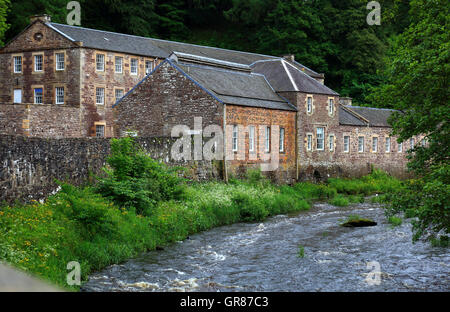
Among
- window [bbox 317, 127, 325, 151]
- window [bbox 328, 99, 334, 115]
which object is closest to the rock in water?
window [bbox 317, 127, 325, 151]

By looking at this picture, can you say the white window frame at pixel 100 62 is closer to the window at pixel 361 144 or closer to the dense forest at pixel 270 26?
the dense forest at pixel 270 26

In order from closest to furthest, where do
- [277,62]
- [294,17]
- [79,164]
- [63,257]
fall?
[63,257] → [79,164] → [277,62] → [294,17]

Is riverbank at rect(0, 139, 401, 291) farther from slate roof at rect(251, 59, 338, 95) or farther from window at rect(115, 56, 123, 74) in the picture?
window at rect(115, 56, 123, 74)

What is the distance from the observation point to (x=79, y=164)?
20.9m

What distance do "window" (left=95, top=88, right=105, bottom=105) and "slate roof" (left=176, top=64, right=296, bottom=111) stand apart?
1248 centimetres

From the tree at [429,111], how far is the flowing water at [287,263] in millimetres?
1666

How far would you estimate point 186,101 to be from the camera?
31.8 m

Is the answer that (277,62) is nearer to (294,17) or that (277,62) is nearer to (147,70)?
(147,70)

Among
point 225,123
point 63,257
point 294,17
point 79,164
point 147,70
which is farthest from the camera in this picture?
point 294,17

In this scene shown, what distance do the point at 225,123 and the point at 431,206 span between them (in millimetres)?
18690

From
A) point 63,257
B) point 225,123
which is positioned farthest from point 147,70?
point 63,257

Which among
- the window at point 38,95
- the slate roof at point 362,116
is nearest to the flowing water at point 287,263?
the slate roof at point 362,116

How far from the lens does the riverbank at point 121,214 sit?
13.9 m

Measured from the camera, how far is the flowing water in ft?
43.8
